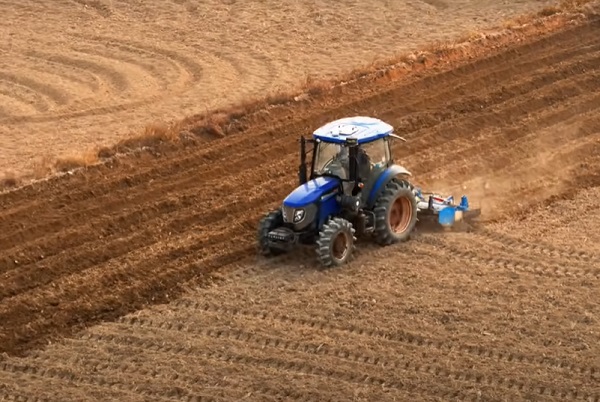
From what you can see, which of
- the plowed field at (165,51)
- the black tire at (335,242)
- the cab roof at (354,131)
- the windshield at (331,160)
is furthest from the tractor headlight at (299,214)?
the plowed field at (165,51)

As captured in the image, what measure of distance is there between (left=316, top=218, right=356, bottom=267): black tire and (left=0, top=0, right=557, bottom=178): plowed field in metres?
7.53

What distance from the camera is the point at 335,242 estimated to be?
1920cm

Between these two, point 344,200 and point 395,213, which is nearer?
point 344,200

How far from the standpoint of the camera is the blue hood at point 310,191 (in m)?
19.1

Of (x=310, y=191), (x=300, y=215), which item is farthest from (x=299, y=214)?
(x=310, y=191)

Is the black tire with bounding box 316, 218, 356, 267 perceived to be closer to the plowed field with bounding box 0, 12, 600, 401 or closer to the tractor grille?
the plowed field with bounding box 0, 12, 600, 401

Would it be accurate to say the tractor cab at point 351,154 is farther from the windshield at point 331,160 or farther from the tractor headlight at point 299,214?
the tractor headlight at point 299,214

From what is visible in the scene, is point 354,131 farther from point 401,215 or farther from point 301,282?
point 301,282

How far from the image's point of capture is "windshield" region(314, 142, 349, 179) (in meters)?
19.6

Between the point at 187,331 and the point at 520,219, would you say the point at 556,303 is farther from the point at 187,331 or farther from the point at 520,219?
the point at 187,331

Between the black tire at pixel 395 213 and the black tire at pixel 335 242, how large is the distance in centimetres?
52

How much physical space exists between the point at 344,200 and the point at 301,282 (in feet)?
4.82

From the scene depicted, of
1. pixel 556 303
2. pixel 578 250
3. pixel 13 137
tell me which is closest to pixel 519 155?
pixel 578 250

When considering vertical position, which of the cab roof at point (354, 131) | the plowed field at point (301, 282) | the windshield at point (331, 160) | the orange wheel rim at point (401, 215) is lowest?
the plowed field at point (301, 282)
